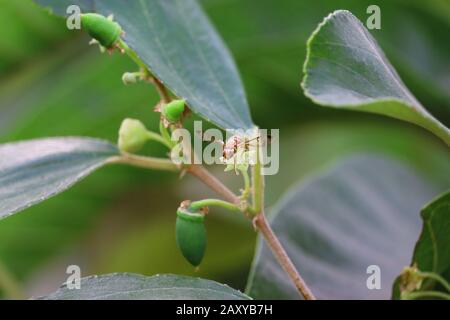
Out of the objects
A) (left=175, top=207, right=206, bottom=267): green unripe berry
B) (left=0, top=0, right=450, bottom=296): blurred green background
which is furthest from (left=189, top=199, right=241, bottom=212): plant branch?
(left=0, top=0, right=450, bottom=296): blurred green background

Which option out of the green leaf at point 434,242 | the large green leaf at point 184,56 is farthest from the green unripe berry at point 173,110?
the green leaf at point 434,242

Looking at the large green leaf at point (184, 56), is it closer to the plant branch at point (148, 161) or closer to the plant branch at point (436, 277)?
the plant branch at point (148, 161)

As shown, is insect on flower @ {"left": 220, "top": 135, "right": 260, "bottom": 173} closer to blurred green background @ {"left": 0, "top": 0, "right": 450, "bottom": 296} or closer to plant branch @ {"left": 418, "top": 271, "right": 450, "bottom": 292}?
plant branch @ {"left": 418, "top": 271, "right": 450, "bottom": 292}

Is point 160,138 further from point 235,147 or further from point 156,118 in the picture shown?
point 156,118

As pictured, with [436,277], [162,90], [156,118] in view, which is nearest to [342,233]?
[436,277]
